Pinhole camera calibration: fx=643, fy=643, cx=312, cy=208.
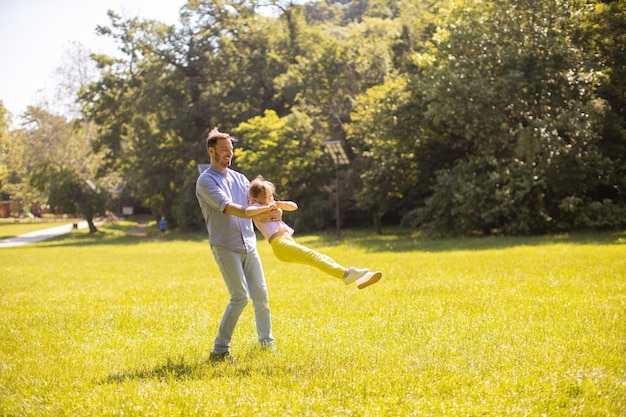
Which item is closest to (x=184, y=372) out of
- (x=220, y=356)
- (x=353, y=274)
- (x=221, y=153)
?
(x=220, y=356)

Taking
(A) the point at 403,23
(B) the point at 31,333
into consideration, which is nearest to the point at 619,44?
(A) the point at 403,23

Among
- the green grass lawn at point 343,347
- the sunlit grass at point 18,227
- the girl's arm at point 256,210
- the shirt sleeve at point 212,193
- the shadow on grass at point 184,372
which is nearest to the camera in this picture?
the green grass lawn at point 343,347

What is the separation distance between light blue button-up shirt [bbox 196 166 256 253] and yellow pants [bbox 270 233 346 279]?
13.6 inches

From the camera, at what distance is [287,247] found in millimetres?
6637

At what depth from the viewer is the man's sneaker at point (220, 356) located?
662 centimetres

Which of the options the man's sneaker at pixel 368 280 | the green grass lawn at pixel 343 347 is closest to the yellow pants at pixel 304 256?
the man's sneaker at pixel 368 280

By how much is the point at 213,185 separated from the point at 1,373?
9.30ft

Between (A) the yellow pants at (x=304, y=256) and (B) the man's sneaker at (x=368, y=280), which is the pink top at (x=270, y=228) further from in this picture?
(B) the man's sneaker at (x=368, y=280)

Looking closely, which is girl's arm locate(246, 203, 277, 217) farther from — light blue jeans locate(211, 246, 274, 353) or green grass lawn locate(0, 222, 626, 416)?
green grass lawn locate(0, 222, 626, 416)

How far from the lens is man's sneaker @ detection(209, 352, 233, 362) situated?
662cm

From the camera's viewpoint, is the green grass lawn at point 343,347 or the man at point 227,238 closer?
the green grass lawn at point 343,347

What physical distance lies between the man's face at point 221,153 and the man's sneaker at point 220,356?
1.94 metres

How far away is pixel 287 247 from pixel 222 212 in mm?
757

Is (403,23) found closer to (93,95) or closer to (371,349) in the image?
(93,95)
